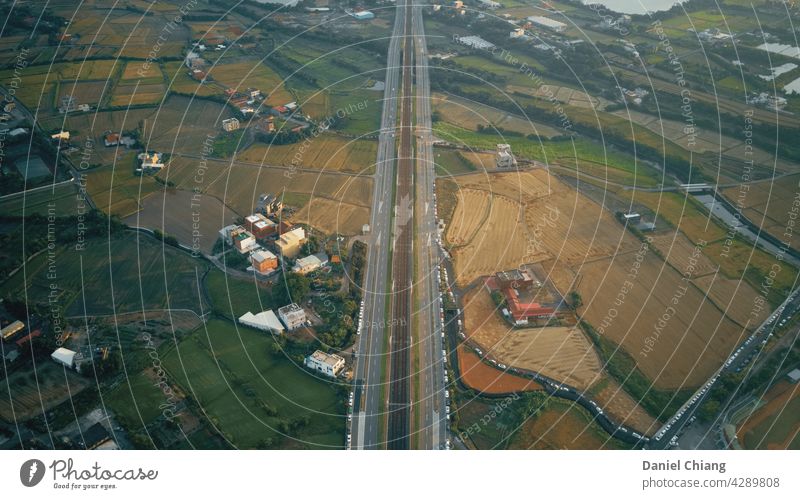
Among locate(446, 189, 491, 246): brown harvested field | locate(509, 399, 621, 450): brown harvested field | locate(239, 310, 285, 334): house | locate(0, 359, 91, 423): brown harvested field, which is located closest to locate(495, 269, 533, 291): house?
locate(446, 189, 491, 246): brown harvested field

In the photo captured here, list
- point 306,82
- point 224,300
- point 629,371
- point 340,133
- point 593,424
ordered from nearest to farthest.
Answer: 1. point 593,424
2. point 629,371
3. point 224,300
4. point 340,133
5. point 306,82

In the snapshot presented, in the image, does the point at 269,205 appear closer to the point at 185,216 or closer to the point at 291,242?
the point at 291,242

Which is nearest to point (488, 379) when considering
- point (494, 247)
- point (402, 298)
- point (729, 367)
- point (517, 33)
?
point (402, 298)

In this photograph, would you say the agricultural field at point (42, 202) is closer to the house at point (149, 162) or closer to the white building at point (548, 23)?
the house at point (149, 162)

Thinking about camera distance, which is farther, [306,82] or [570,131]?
[306,82]

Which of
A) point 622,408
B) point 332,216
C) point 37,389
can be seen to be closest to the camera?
point 622,408
